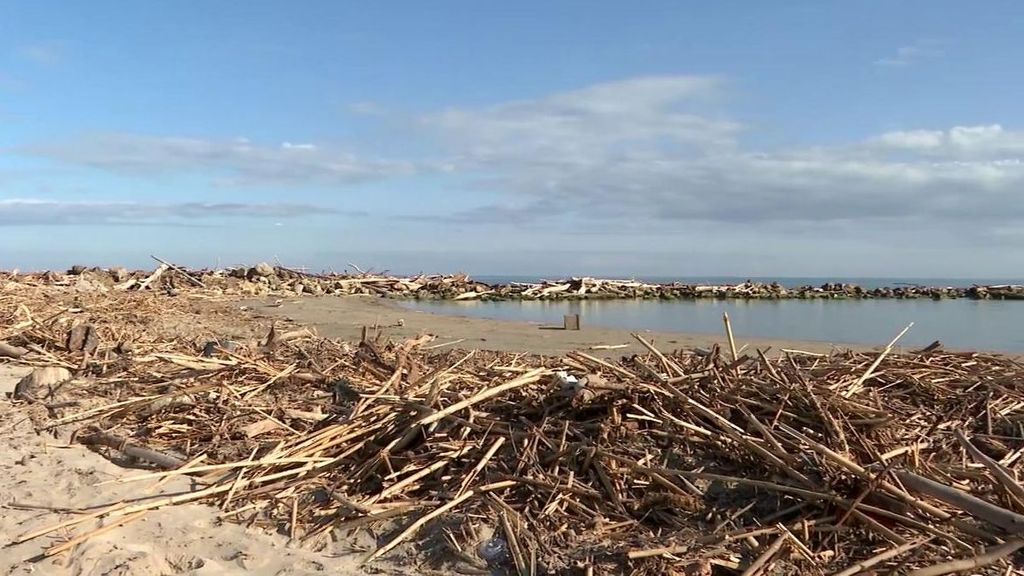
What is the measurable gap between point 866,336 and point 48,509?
12.3 m

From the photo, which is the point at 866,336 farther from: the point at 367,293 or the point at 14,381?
the point at 367,293

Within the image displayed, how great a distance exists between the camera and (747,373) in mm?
4070

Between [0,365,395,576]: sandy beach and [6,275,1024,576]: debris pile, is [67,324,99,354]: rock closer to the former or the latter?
[6,275,1024,576]: debris pile

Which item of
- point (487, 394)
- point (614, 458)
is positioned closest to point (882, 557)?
point (614, 458)

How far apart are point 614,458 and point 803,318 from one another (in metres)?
14.9

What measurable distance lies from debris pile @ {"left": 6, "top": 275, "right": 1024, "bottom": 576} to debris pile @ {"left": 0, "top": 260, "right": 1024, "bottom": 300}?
14389 millimetres

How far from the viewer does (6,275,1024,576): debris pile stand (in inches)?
107

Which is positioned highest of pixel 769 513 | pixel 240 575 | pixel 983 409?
pixel 983 409

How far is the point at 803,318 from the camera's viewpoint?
663 inches

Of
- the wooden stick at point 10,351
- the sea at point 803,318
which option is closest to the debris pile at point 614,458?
the wooden stick at point 10,351

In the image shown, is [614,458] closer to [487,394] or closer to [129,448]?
[487,394]

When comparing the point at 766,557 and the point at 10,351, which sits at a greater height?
the point at 10,351

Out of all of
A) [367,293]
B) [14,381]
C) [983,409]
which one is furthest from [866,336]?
[367,293]

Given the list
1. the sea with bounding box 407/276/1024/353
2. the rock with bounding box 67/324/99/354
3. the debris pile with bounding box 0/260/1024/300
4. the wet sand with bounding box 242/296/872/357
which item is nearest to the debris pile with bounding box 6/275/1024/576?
the rock with bounding box 67/324/99/354
